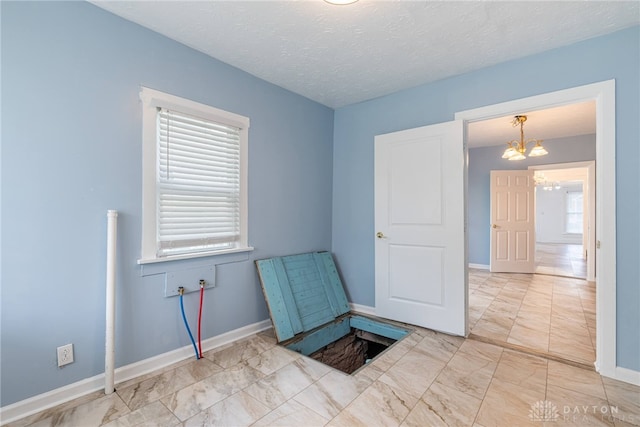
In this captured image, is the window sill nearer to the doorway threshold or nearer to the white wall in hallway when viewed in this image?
the doorway threshold

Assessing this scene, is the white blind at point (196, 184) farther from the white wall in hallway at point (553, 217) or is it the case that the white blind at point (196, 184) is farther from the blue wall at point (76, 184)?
the white wall in hallway at point (553, 217)

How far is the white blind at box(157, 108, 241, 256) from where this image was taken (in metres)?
2.22

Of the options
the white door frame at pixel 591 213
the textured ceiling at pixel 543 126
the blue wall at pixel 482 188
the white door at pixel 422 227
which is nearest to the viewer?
the white door at pixel 422 227

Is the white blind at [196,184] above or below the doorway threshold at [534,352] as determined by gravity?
above

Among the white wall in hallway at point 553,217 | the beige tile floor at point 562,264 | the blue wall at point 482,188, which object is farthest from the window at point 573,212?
the blue wall at point 482,188

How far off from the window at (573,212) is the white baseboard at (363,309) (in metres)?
11.8

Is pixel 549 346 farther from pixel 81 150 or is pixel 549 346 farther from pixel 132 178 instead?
pixel 81 150

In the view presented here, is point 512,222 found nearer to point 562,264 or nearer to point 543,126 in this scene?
point 543,126

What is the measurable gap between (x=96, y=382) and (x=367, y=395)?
5.83 feet

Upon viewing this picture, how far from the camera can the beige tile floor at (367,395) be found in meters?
1.63

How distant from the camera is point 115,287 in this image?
192 centimetres

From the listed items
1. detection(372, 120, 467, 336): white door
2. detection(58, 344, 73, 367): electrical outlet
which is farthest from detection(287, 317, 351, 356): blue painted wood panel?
detection(58, 344, 73, 367): electrical outlet

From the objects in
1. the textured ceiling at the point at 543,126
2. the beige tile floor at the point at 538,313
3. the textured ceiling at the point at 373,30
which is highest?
the textured ceiling at the point at 543,126

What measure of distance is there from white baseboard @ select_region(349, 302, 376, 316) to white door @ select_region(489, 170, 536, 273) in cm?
379
